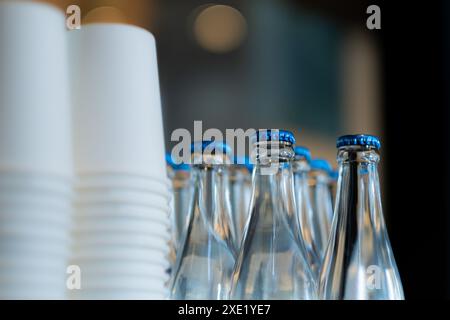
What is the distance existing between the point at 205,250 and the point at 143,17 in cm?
141

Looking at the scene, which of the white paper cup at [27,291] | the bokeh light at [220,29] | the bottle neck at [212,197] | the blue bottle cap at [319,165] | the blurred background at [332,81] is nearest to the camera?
the white paper cup at [27,291]

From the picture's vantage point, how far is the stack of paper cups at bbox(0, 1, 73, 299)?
0.41 meters

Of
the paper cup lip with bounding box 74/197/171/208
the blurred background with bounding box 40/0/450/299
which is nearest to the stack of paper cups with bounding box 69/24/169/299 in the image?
the paper cup lip with bounding box 74/197/171/208

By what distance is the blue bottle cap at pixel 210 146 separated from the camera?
49cm

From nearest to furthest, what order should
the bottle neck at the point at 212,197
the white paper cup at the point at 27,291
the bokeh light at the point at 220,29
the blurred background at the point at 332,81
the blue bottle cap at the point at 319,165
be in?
1. the white paper cup at the point at 27,291
2. the bottle neck at the point at 212,197
3. the blue bottle cap at the point at 319,165
4. the blurred background at the point at 332,81
5. the bokeh light at the point at 220,29

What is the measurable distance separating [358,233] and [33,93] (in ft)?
0.67

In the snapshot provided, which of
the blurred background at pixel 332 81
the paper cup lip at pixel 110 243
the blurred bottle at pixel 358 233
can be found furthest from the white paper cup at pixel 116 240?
the blurred background at pixel 332 81

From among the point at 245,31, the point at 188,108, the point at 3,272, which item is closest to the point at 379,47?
the point at 245,31

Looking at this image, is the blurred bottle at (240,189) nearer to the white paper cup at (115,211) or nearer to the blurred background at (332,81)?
the white paper cup at (115,211)

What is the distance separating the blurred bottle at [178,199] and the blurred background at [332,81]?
108 centimetres

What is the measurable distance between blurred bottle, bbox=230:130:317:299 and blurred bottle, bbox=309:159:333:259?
6.3 inches

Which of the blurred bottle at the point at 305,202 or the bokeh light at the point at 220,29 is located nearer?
the blurred bottle at the point at 305,202

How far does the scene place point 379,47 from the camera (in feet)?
6.70

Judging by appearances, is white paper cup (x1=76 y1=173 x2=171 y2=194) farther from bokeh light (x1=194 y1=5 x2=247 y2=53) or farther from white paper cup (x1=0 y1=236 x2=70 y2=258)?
bokeh light (x1=194 y1=5 x2=247 y2=53)
